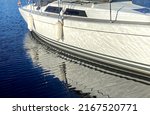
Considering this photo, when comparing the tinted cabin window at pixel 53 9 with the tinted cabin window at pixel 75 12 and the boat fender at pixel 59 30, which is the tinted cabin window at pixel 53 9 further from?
the boat fender at pixel 59 30

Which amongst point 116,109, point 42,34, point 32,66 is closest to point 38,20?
point 42,34

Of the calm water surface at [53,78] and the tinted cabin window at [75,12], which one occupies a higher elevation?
the tinted cabin window at [75,12]

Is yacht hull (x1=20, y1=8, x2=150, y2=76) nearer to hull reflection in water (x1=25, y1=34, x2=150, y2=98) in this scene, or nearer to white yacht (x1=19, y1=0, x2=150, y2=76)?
white yacht (x1=19, y1=0, x2=150, y2=76)

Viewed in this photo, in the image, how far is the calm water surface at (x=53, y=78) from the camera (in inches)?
637

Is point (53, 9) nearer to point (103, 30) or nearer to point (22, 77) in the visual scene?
point (103, 30)

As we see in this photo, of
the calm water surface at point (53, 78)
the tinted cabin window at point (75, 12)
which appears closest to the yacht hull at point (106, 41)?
the tinted cabin window at point (75, 12)

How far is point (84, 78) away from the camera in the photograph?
18234mm

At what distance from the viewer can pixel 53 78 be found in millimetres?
18328

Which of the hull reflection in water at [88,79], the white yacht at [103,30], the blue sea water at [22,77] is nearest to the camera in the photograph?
the hull reflection in water at [88,79]

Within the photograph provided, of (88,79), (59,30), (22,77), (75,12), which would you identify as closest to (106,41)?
(88,79)

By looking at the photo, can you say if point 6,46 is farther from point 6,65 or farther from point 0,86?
point 0,86

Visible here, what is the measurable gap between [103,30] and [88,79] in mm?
3113

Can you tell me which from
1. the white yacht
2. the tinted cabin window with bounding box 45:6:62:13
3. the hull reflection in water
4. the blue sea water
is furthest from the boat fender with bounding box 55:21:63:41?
the blue sea water

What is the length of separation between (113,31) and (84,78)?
3.14m
